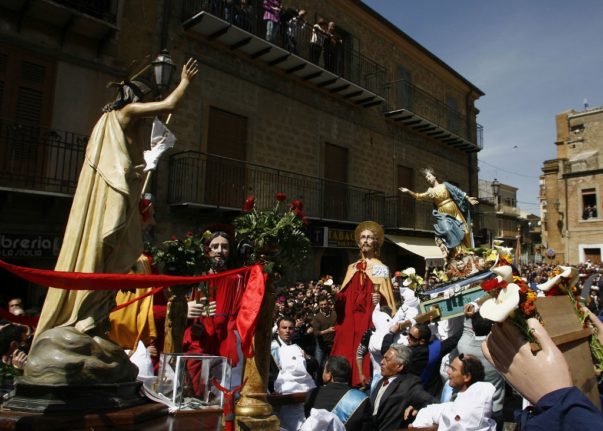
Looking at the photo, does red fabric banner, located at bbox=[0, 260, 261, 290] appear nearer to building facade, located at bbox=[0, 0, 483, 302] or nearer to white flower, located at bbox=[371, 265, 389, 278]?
building facade, located at bbox=[0, 0, 483, 302]

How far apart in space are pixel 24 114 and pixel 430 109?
16.2m

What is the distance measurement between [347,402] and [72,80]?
9.13m

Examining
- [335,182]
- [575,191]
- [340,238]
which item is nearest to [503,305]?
[340,238]

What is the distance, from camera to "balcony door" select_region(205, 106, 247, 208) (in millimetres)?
11820

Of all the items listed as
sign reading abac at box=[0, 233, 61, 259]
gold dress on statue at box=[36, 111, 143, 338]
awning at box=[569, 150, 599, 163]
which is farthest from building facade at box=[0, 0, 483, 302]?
awning at box=[569, 150, 599, 163]

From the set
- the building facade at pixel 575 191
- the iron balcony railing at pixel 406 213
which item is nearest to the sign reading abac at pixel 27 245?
the iron balcony railing at pixel 406 213

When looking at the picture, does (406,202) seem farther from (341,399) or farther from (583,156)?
(583,156)

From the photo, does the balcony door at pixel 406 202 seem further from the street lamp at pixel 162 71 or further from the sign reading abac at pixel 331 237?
the street lamp at pixel 162 71

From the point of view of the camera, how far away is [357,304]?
5.59 meters

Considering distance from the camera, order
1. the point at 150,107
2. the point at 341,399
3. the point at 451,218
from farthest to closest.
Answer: the point at 451,218 → the point at 341,399 → the point at 150,107

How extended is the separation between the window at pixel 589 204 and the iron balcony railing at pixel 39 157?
1250 inches

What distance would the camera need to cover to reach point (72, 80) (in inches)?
384

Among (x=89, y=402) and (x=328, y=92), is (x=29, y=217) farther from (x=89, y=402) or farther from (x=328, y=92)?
(x=328, y=92)

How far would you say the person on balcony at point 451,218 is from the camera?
7.41 m
